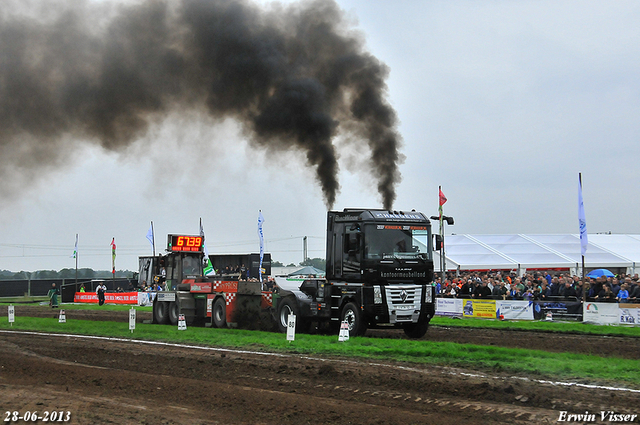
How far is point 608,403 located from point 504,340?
29.6 ft

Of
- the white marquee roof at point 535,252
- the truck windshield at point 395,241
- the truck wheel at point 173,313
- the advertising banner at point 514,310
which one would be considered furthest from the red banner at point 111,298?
the truck windshield at point 395,241

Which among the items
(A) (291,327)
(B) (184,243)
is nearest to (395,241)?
(A) (291,327)

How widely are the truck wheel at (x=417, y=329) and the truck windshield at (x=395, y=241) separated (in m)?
2.00

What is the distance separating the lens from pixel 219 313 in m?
23.0

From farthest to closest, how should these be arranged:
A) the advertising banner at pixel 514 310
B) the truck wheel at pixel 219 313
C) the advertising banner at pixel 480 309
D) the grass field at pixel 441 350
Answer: the advertising banner at pixel 480 309, the advertising banner at pixel 514 310, the truck wheel at pixel 219 313, the grass field at pixel 441 350

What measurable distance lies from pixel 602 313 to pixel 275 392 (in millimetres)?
16517

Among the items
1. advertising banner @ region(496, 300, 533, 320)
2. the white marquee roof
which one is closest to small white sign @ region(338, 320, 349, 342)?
advertising banner @ region(496, 300, 533, 320)

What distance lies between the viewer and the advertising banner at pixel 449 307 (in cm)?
2761

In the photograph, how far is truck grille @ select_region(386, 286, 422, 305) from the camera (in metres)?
16.8

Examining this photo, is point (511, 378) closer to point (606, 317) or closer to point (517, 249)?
point (606, 317)

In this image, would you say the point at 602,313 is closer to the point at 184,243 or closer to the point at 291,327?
the point at 291,327

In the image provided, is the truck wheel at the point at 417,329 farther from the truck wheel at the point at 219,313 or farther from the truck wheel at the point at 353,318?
the truck wheel at the point at 219,313

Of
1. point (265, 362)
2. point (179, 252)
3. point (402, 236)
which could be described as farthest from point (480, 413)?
point (179, 252)

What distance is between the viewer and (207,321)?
24.0 m
